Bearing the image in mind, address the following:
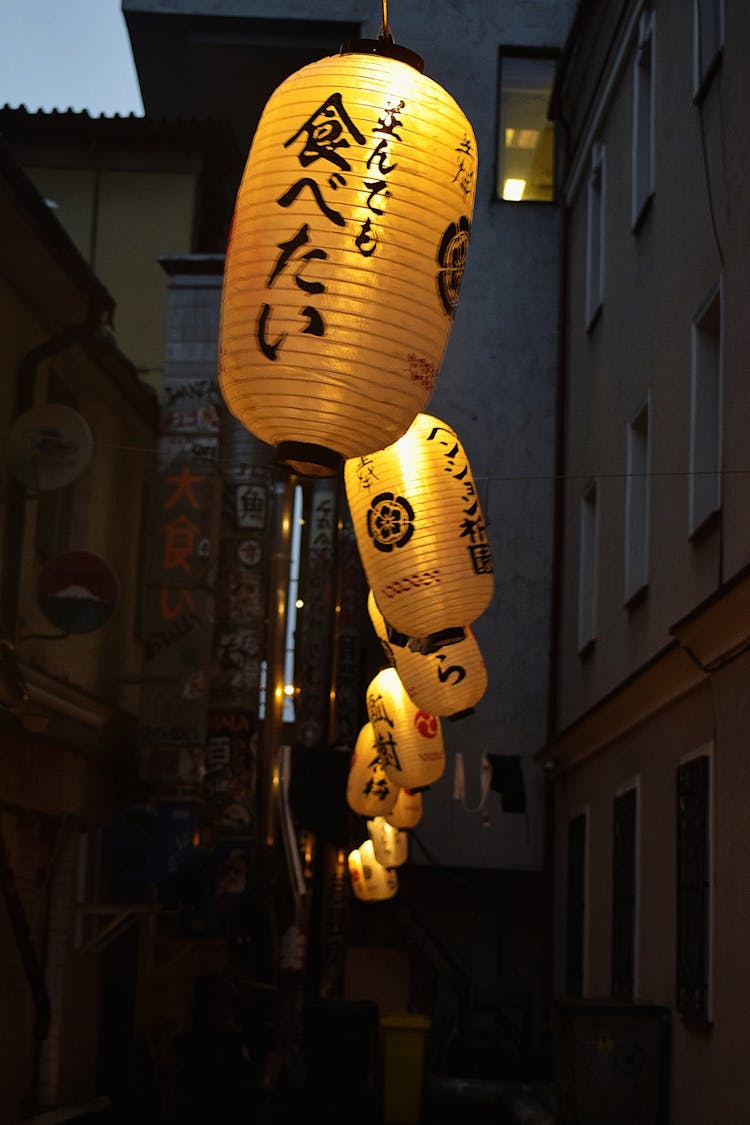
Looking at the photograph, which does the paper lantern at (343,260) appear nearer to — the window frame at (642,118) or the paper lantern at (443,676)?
the paper lantern at (443,676)

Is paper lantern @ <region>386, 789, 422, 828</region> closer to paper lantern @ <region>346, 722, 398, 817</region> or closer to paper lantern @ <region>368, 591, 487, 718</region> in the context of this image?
paper lantern @ <region>346, 722, 398, 817</region>

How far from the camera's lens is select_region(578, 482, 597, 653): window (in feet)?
65.3

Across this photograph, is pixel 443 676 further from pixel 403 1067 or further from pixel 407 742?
pixel 403 1067

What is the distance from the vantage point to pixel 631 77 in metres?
18.4

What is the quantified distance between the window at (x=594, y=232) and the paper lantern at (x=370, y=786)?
642 cm

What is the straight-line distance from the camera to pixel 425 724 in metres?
15.0

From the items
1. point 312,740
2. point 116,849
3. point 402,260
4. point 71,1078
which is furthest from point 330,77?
point 312,740

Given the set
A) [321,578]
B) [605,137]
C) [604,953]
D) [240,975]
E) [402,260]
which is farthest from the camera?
[321,578]

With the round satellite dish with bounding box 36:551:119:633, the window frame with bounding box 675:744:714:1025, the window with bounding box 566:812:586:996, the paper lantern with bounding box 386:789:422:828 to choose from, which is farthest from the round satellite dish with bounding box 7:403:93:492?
the window with bounding box 566:812:586:996

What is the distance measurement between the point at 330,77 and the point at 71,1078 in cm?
1305

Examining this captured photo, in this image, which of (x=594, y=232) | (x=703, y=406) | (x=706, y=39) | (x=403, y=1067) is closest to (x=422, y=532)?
(x=703, y=406)

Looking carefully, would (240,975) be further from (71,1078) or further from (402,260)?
(402,260)

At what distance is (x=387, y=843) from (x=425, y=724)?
22.8 ft

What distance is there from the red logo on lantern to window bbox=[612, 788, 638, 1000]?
2.28 meters
